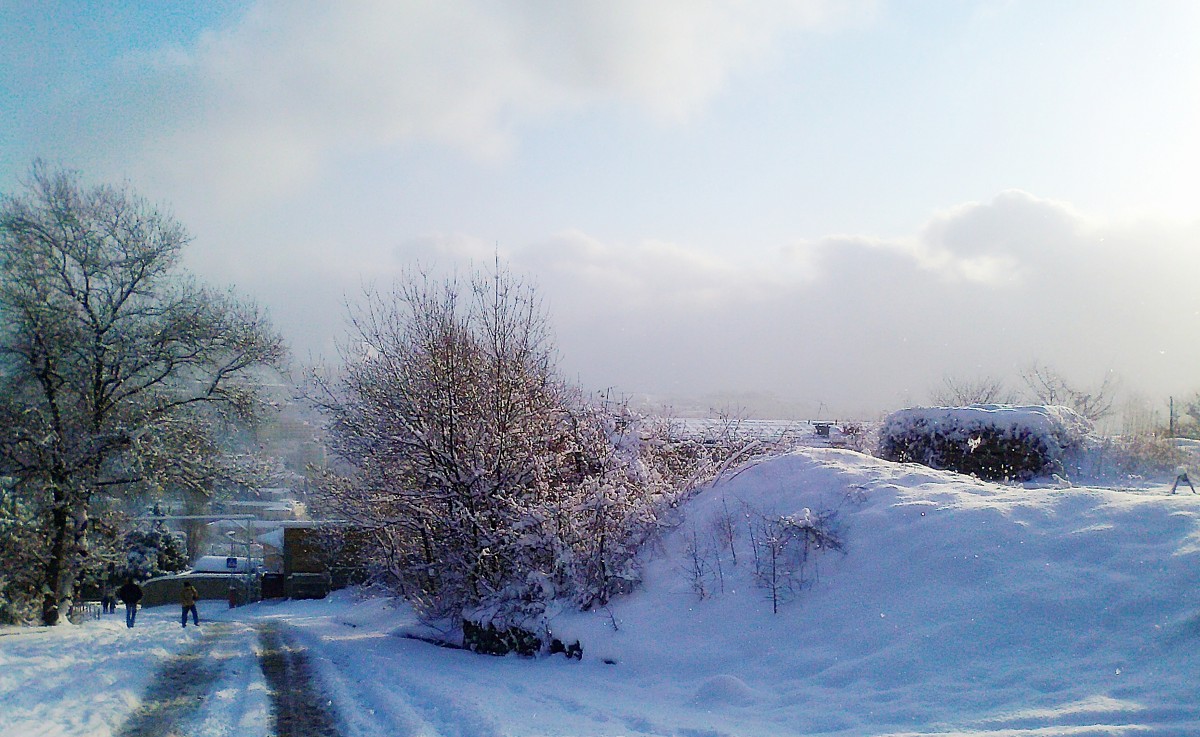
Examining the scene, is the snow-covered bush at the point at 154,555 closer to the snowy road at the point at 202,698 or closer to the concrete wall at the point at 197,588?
the concrete wall at the point at 197,588

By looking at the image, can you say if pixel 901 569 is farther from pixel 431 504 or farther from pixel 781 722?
pixel 431 504

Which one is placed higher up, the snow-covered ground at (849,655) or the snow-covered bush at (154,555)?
the snow-covered ground at (849,655)

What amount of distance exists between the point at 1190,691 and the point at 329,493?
14.2 meters

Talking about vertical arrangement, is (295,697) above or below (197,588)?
above

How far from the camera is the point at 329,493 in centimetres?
1588

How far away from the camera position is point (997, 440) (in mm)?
16062

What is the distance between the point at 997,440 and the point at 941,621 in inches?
357

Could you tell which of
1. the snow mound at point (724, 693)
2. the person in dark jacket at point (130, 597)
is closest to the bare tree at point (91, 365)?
the person in dark jacket at point (130, 597)

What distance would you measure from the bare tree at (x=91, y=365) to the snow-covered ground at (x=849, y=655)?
22.8ft

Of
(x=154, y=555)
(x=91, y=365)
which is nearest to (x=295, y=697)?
(x=91, y=365)

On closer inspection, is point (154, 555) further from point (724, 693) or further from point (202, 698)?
point (724, 693)

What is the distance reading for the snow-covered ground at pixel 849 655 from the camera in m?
6.93

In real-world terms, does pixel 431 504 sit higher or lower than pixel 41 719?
higher

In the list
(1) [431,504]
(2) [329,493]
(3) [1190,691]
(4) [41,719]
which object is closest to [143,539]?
(2) [329,493]
